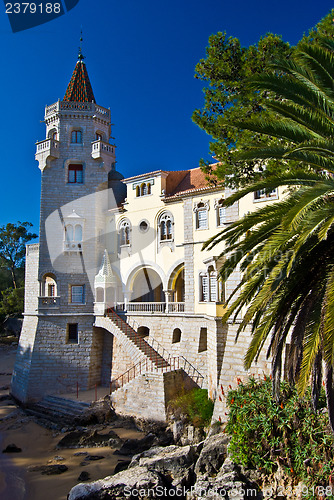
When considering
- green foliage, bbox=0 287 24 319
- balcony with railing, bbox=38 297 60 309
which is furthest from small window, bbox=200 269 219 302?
green foliage, bbox=0 287 24 319

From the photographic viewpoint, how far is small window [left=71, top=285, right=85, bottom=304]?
27.6m

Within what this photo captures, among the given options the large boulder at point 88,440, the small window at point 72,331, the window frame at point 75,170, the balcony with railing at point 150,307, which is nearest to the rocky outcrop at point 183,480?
the large boulder at point 88,440

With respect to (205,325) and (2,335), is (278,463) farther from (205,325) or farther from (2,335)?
Answer: (2,335)

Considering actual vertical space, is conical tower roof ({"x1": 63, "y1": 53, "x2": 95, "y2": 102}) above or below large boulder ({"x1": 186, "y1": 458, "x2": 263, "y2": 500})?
above

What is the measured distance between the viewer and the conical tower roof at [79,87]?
99.2 feet

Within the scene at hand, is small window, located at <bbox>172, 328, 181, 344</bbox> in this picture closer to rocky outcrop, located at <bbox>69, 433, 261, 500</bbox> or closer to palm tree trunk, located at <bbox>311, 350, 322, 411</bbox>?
rocky outcrop, located at <bbox>69, 433, 261, 500</bbox>

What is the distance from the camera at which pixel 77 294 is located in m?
27.7

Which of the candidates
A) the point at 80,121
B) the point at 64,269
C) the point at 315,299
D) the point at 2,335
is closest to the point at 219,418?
→ the point at 315,299

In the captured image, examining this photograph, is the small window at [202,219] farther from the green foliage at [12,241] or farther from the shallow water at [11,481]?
the green foliage at [12,241]

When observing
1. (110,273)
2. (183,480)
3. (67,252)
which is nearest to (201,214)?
(110,273)

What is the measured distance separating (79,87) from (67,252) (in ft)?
44.9

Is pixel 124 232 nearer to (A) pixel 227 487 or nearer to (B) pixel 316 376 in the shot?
(A) pixel 227 487

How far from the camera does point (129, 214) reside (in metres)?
28.2
